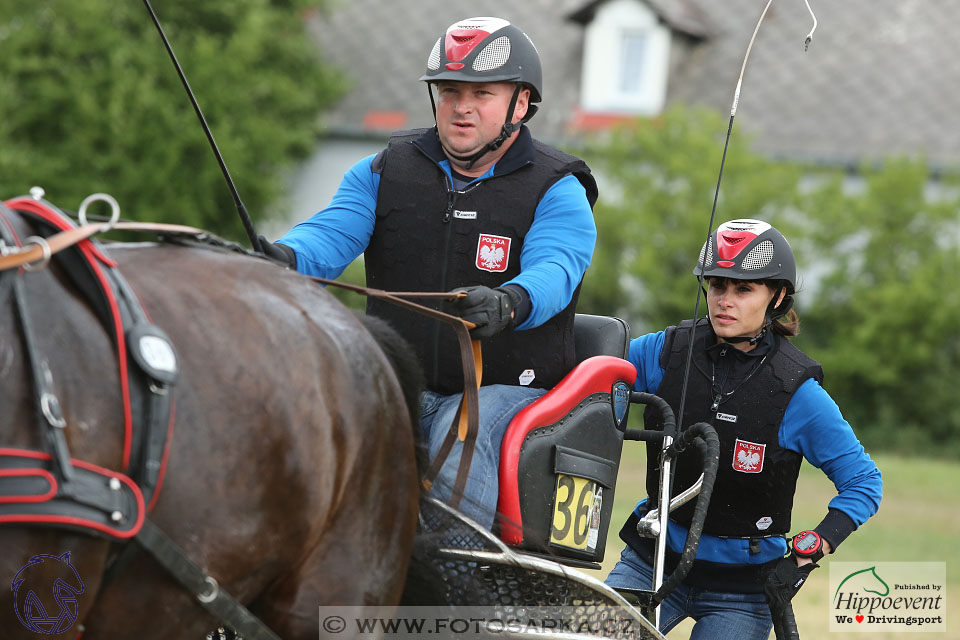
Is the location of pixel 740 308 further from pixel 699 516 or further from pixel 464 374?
pixel 464 374

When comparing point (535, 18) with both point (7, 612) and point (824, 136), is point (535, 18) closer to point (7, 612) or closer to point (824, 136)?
point (824, 136)

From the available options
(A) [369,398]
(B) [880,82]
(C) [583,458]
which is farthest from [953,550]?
(B) [880,82]

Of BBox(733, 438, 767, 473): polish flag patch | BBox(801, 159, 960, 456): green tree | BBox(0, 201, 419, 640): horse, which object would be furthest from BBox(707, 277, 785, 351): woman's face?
BBox(801, 159, 960, 456): green tree

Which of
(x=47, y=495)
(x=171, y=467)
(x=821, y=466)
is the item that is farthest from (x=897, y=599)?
(x=47, y=495)

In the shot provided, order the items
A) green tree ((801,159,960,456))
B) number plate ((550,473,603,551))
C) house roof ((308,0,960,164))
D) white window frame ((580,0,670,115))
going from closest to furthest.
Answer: number plate ((550,473,603,551)) → green tree ((801,159,960,456)) → house roof ((308,0,960,164)) → white window frame ((580,0,670,115))

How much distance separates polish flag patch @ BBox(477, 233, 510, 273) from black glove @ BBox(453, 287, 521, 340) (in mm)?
395

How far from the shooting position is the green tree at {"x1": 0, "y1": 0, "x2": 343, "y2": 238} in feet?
52.0

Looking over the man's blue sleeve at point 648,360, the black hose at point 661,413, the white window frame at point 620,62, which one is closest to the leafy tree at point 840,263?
the white window frame at point 620,62

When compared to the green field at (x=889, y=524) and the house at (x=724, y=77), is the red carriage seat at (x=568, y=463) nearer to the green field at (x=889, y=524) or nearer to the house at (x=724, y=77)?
the green field at (x=889, y=524)

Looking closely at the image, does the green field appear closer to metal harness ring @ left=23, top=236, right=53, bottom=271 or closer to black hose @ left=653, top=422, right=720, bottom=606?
black hose @ left=653, top=422, right=720, bottom=606

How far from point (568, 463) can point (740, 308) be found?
1.00 meters

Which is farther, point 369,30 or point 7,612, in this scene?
point 369,30

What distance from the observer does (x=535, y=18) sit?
66.9 feet

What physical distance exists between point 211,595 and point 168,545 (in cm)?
15
